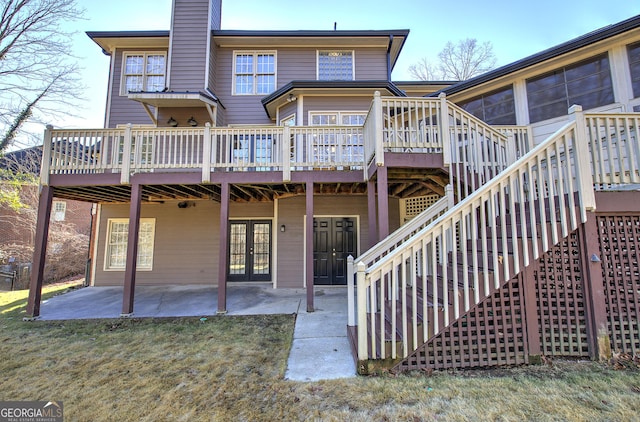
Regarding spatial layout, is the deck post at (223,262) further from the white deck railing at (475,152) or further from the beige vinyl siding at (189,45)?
the beige vinyl siding at (189,45)

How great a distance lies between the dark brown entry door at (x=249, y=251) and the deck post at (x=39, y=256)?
446cm

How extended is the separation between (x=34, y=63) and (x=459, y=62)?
21.4m

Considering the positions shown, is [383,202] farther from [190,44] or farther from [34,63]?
[34,63]

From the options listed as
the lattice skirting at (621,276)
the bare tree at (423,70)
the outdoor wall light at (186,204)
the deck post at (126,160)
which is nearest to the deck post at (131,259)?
the deck post at (126,160)

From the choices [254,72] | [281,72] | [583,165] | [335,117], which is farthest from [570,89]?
[254,72]

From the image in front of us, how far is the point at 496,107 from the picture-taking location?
688cm

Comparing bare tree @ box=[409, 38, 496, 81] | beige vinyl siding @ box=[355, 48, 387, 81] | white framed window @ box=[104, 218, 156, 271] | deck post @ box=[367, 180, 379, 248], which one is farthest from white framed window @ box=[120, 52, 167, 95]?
bare tree @ box=[409, 38, 496, 81]

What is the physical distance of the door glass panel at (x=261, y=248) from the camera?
921 cm

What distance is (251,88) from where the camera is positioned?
9.45 metres

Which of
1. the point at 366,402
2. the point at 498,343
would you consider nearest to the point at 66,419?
the point at 366,402

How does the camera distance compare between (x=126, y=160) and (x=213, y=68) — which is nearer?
(x=126, y=160)

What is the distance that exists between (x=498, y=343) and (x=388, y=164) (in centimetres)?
308

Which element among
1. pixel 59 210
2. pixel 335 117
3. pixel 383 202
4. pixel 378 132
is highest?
pixel 335 117

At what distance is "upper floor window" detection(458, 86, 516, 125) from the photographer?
261 inches
